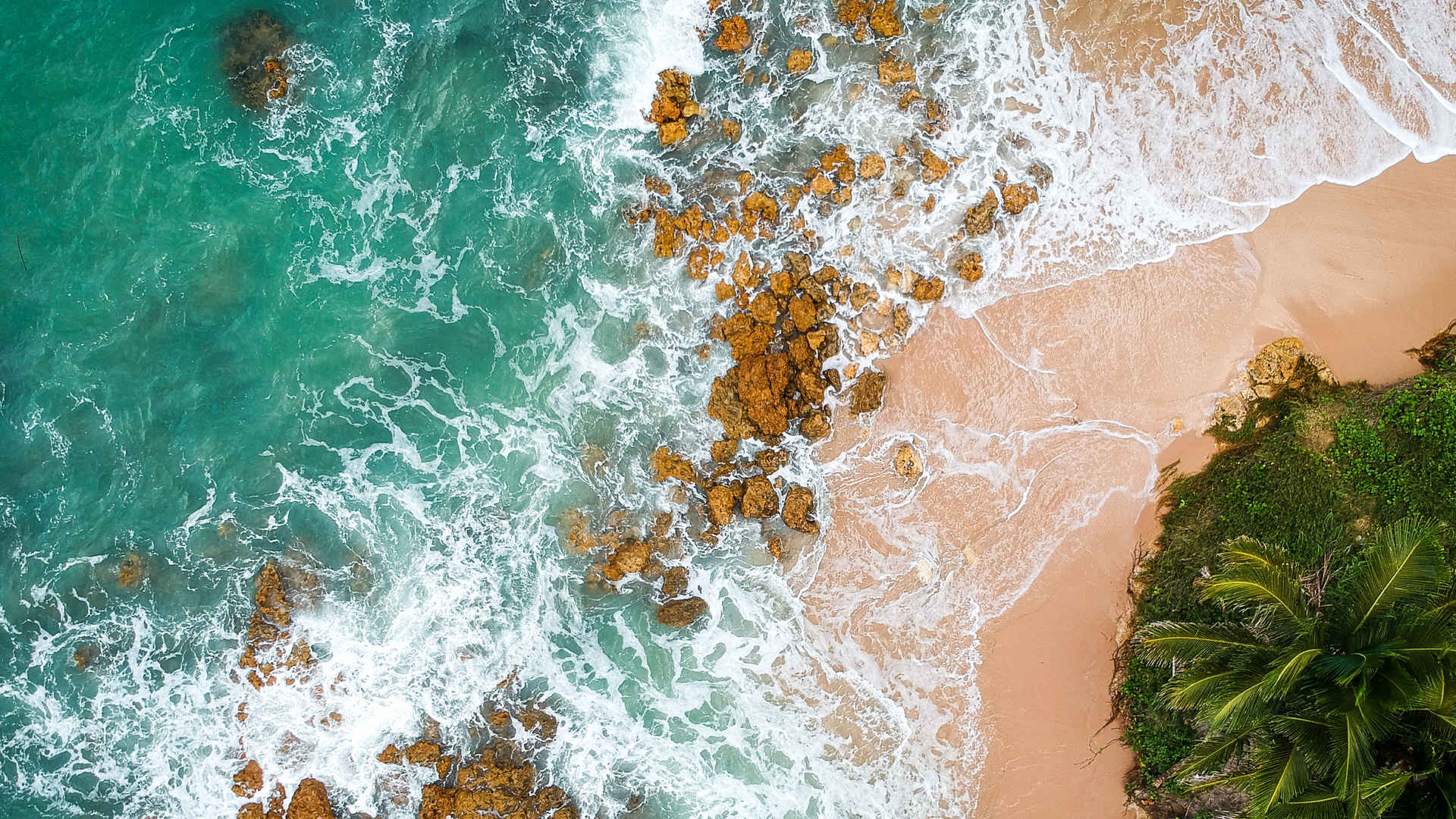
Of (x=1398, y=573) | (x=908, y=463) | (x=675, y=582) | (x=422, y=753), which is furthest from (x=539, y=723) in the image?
(x=1398, y=573)

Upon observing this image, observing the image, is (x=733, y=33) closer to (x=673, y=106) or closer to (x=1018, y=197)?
(x=673, y=106)

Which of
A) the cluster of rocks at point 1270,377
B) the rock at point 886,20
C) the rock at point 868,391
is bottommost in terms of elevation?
the cluster of rocks at point 1270,377

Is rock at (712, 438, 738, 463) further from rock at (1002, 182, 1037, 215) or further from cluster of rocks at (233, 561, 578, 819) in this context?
rock at (1002, 182, 1037, 215)

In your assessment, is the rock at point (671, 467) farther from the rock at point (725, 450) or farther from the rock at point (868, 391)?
the rock at point (868, 391)

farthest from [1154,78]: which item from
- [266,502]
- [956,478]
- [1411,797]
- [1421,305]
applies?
[266,502]

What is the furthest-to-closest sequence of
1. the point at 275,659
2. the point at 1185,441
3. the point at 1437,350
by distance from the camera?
the point at 275,659 → the point at 1185,441 → the point at 1437,350

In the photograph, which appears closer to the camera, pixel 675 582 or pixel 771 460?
pixel 771 460

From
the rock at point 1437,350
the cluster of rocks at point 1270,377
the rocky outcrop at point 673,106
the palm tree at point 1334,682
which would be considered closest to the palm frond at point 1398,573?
the palm tree at point 1334,682
